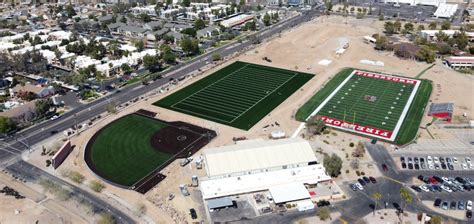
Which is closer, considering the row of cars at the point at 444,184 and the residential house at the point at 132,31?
the row of cars at the point at 444,184

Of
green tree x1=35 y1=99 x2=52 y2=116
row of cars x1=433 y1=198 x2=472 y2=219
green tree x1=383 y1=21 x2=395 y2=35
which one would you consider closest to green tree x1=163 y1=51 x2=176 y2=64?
green tree x1=35 y1=99 x2=52 y2=116

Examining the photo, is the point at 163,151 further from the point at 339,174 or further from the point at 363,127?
the point at 363,127

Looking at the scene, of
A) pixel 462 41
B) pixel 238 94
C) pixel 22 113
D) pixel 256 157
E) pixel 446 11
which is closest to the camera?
pixel 256 157

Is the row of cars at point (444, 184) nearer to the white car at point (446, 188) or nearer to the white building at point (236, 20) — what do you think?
the white car at point (446, 188)

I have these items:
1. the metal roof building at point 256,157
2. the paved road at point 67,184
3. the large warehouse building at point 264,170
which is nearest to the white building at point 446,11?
the large warehouse building at point 264,170

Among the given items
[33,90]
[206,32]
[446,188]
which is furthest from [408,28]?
[33,90]

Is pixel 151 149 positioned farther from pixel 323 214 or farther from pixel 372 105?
pixel 372 105
